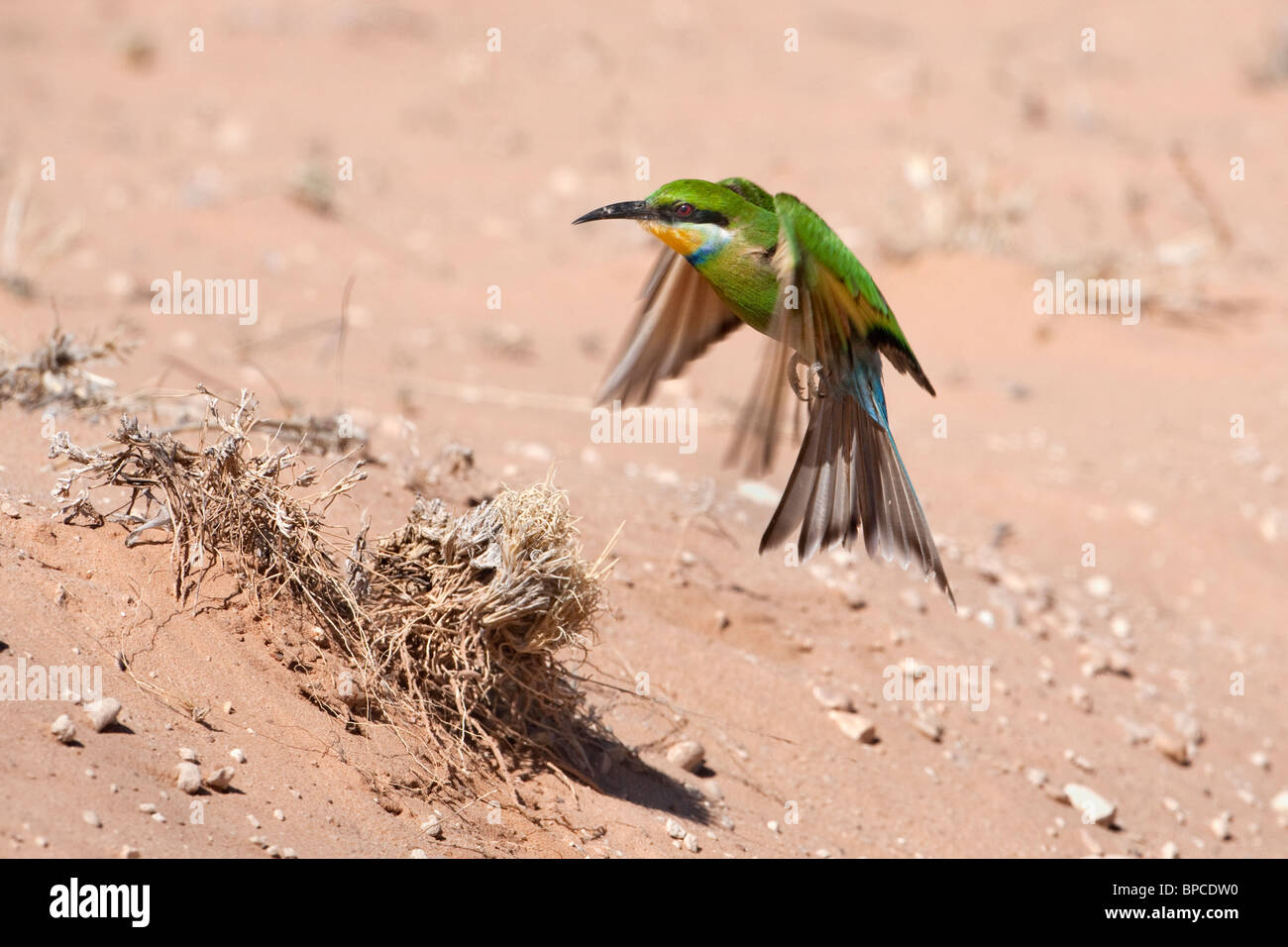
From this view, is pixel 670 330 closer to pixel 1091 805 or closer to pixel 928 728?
pixel 928 728

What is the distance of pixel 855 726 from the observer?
4230 mm

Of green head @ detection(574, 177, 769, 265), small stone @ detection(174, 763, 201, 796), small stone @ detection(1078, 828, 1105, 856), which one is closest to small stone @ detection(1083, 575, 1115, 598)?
small stone @ detection(1078, 828, 1105, 856)

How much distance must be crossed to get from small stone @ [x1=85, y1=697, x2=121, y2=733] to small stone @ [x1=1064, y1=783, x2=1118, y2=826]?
3.00 meters

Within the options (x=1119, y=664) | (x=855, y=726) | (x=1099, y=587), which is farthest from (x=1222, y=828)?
(x=1099, y=587)

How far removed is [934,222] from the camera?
946 cm

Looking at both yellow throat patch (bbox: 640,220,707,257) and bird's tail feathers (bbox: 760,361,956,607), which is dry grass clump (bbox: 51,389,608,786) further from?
yellow throat patch (bbox: 640,220,707,257)

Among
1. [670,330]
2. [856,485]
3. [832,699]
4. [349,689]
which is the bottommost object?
[832,699]

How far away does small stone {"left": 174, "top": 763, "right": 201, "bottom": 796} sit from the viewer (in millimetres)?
2715

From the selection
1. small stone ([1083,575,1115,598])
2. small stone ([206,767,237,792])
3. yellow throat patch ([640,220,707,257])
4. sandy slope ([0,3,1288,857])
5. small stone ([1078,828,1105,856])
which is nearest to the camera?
small stone ([206,767,237,792])

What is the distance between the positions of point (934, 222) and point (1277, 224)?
12.6ft

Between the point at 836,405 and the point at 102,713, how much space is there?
1.99m

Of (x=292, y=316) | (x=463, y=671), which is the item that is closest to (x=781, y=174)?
(x=292, y=316)

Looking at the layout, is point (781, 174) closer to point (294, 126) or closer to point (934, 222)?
point (934, 222)

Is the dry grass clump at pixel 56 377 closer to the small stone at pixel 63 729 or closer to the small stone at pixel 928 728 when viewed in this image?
the small stone at pixel 63 729
